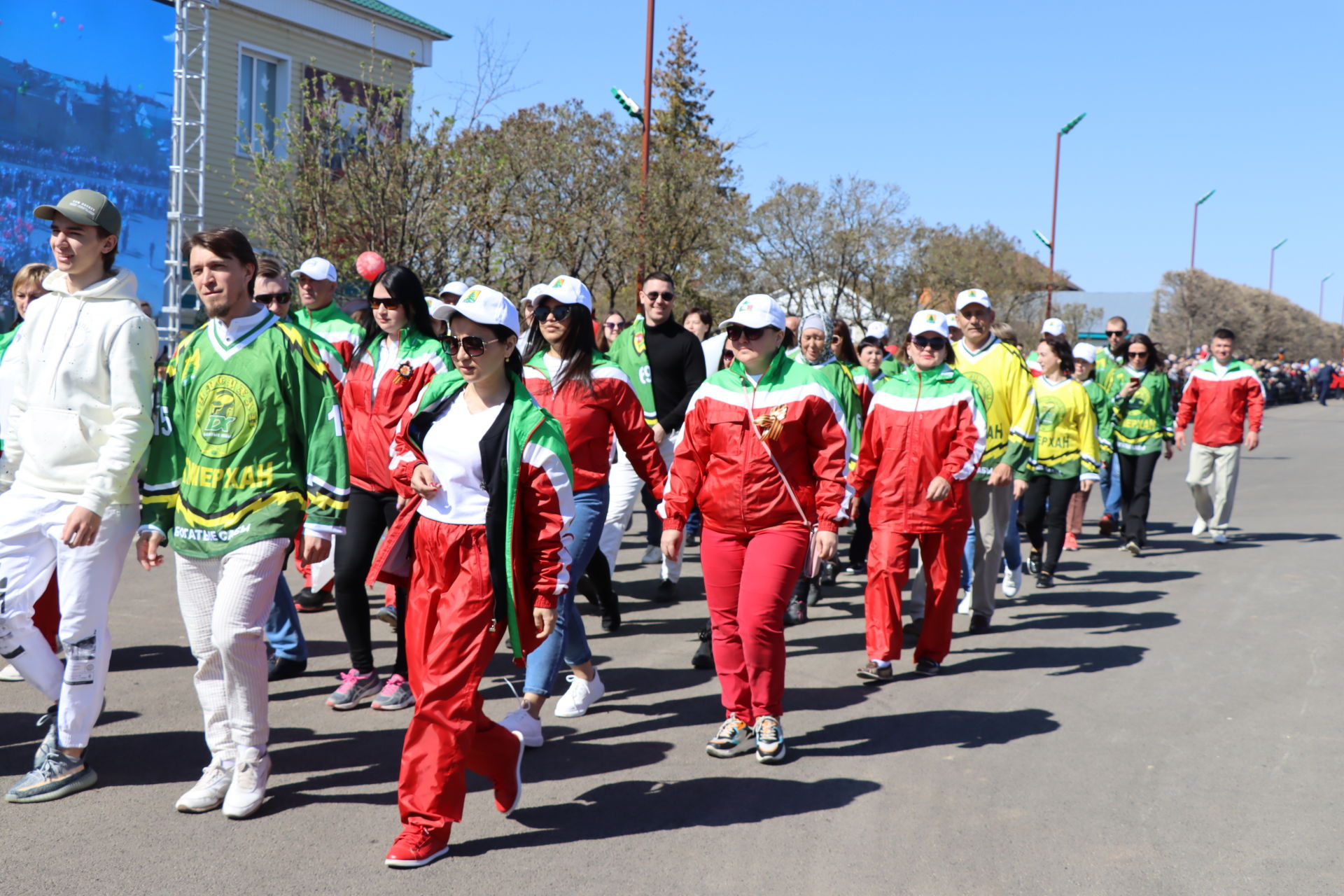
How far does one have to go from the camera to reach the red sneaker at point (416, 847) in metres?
3.99

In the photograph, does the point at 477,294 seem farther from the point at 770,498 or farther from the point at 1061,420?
the point at 1061,420

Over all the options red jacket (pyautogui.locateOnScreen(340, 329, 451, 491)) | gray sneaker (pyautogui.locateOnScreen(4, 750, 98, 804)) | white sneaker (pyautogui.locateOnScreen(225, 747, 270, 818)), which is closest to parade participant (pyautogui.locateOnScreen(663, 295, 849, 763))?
red jacket (pyautogui.locateOnScreen(340, 329, 451, 491))

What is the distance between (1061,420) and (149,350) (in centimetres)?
→ 782

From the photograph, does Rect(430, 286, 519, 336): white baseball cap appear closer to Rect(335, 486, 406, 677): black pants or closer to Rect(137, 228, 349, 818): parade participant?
Rect(137, 228, 349, 818): parade participant

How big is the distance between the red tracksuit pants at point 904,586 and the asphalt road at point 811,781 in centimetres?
22

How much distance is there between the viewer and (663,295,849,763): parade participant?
5.30 meters

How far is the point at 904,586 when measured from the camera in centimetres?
666

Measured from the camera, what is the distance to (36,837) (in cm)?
417

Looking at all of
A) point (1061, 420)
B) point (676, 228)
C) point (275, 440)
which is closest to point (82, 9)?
point (676, 228)

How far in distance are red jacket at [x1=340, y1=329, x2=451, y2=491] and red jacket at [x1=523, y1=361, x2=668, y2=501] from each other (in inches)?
22.4

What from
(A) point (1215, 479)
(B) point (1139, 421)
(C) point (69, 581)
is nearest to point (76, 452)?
(C) point (69, 581)

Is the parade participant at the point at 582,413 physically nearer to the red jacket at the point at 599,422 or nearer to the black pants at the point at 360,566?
the red jacket at the point at 599,422

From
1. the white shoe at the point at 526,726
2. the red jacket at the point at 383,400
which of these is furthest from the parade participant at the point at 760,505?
the red jacket at the point at 383,400

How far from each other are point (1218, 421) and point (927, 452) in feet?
24.0
